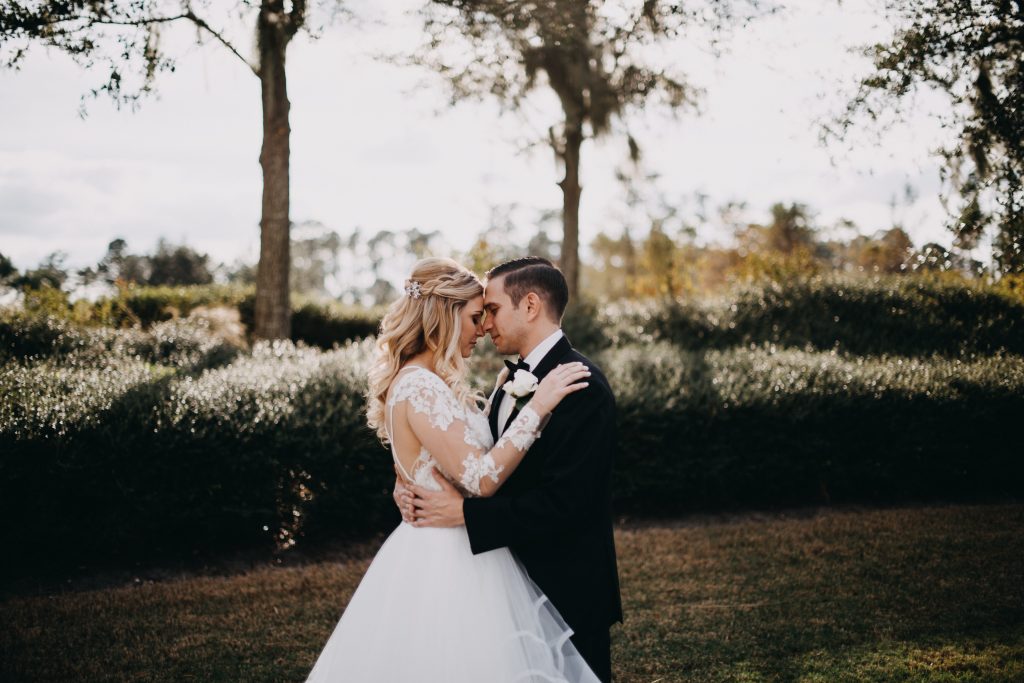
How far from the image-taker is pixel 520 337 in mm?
3244

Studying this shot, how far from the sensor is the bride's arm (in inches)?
112

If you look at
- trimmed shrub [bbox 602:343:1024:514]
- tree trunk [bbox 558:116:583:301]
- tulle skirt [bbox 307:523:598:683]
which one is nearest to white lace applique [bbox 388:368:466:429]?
tulle skirt [bbox 307:523:598:683]

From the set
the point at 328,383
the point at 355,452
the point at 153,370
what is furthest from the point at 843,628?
the point at 153,370

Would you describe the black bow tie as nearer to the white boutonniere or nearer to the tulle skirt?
the white boutonniere

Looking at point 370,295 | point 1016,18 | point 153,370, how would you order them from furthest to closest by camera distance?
1. point 370,295
2. point 153,370
3. point 1016,18

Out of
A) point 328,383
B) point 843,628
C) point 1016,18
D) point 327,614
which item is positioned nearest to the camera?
point 843,628

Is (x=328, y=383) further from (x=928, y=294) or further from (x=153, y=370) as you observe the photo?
(x=928, y=294)

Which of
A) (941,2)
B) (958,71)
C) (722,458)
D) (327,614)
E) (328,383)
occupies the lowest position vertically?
(327,614)

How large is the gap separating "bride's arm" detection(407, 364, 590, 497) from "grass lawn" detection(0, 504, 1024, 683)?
84.3 inches

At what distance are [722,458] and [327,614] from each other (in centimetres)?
416

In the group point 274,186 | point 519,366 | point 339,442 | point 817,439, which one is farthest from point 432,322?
point 274,186

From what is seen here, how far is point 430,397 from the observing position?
3.03m

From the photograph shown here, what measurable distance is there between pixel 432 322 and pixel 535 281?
1.66 feet

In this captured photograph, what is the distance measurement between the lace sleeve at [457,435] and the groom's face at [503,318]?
355mm
